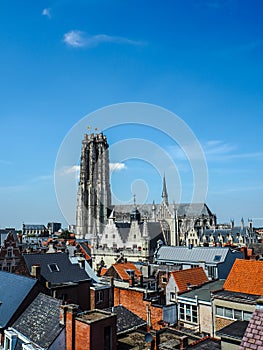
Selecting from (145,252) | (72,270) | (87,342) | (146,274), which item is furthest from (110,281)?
(145,252)

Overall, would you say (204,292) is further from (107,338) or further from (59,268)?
(59,268)

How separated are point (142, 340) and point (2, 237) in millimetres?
25306

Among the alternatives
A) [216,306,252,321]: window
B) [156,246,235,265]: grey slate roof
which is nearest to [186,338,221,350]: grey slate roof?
[216,306,252,321]: window

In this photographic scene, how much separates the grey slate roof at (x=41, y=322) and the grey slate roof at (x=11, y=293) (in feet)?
2.68

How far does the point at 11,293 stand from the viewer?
2566 cm

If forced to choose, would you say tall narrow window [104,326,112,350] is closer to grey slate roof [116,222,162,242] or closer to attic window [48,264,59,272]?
attic window [48,264,59,272]

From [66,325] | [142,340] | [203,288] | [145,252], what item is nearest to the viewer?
[66,325]

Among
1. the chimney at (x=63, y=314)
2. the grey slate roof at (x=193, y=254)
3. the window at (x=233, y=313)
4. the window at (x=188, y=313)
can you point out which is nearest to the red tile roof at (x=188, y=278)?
the window at (x=188, y=313)

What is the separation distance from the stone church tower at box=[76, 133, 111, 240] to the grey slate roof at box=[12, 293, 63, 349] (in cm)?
10016

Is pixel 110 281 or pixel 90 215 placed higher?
pixel 90 215

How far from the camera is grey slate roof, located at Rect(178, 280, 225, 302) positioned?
98.1 feet

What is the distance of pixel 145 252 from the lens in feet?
237

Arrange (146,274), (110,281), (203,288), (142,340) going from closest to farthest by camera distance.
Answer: (142,340), (203,288), (110,281), (146,274)

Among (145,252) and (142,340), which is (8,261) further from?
(145,252)
